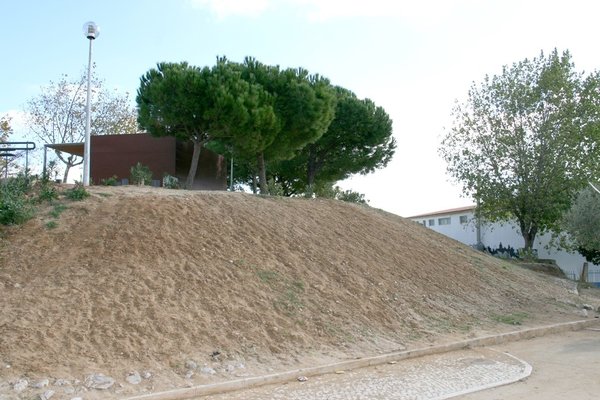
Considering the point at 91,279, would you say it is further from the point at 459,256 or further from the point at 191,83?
the point at 459,256

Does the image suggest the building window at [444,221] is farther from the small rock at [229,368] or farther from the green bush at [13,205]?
the small rock at [229,368]

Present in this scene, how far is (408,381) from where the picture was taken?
7.17m

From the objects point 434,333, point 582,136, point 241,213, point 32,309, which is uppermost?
point 582,136

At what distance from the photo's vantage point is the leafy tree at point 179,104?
15.5 m

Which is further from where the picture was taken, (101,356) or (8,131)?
(8,131)

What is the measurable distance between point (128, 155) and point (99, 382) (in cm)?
1253

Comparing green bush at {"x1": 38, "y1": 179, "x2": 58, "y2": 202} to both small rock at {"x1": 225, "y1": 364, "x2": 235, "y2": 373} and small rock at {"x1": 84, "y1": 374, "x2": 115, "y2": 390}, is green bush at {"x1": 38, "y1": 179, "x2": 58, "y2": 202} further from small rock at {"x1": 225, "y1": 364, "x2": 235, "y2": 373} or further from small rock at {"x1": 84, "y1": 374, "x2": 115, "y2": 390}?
small rock at {"x1": 225, "y1": 364, "x2": 235, "y2": 373}

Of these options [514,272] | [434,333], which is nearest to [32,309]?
[434,333]

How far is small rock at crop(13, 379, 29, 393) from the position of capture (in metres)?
5.87

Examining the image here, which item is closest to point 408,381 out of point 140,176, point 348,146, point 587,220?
point 140,176

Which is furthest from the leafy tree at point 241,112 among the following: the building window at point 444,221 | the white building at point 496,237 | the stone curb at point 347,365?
the building window at point 444,221

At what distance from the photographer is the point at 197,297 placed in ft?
28.5

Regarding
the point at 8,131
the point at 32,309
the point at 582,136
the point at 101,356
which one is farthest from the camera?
the point at 8,131

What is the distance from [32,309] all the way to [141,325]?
4.71 ft
